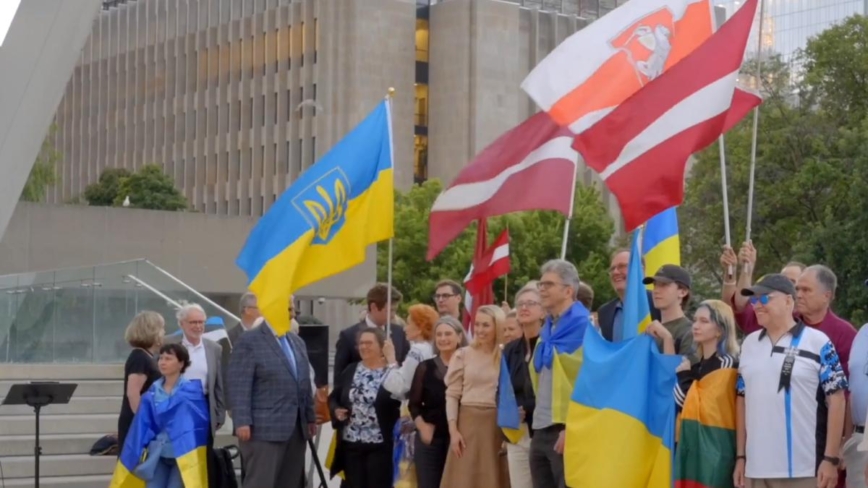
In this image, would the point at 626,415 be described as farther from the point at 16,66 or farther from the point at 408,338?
the point at 16,66

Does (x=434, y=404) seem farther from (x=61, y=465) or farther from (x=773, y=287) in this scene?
(x=61, y=465)

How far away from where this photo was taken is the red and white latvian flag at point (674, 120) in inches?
369

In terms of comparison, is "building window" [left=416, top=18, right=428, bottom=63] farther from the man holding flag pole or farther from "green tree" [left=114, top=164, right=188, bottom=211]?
the man holding flag pole

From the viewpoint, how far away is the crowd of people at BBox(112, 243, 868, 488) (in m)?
8.46

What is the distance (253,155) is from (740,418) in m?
86.2

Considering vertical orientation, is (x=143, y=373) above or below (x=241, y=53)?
below

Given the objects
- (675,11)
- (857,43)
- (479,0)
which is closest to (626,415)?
(675,11)

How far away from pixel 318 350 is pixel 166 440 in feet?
8.36

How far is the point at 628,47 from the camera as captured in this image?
1079cm

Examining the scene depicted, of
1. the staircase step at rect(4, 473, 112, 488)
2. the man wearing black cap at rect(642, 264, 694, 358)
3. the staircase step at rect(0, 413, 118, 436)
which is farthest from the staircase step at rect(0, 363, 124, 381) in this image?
the man wearing black cap at rect(642, 264, 694, 358)

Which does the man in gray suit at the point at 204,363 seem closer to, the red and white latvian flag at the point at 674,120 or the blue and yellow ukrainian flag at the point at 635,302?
the blue and yellow ukrainian flag at the point at 635,302

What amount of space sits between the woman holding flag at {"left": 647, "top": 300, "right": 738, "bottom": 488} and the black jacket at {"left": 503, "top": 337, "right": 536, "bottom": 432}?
1739 mm

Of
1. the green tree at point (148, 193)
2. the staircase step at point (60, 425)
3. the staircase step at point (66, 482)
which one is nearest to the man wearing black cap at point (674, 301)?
the staircase step at point (66, 482)

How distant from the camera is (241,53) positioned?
312ft
